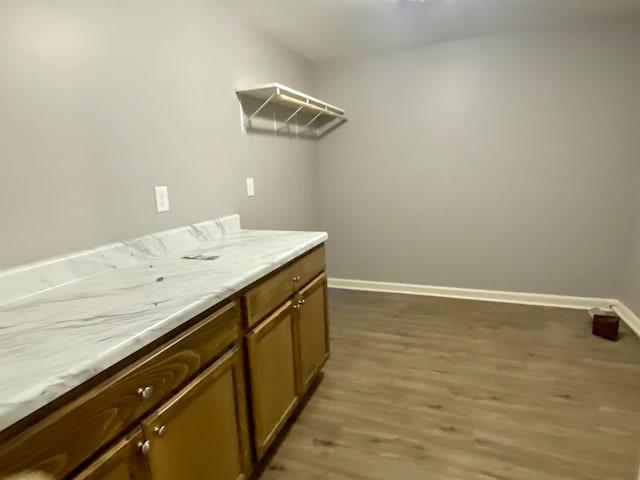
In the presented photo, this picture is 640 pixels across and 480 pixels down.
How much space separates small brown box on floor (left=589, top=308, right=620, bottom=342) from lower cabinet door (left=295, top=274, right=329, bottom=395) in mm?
1911

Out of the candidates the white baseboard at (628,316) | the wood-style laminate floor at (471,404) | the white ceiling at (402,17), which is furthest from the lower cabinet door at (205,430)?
the white baseboard at (628,316)

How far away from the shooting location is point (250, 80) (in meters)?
2.58

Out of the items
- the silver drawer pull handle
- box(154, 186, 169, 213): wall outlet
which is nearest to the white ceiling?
box(154, 186, 169, 213): wall outlet

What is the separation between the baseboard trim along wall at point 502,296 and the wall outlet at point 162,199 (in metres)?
2.36

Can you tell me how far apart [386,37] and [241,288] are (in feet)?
8.16

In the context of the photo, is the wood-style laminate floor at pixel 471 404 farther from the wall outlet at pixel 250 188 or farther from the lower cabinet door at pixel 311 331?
the wall outlet at pixel 250 188

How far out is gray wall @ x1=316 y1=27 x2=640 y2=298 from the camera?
2.94 metres

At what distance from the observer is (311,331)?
6.80 ft

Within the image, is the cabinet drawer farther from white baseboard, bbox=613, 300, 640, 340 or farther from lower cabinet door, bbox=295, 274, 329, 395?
white baseboard, bbox=613, 300, 640, 340

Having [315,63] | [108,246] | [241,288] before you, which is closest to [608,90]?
[315,63]

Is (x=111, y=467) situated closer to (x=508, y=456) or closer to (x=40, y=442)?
(x=40, y=442)

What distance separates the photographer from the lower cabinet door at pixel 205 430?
40.9 inches

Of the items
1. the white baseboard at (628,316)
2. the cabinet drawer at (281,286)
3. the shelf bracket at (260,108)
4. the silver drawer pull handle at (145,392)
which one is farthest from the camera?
the white baseboard at (628,316)

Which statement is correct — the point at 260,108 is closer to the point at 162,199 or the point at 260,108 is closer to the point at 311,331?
the point at 162,199
